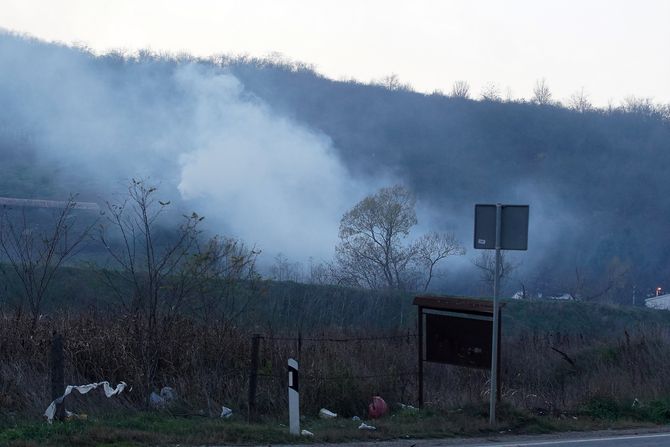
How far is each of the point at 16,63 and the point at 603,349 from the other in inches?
2008

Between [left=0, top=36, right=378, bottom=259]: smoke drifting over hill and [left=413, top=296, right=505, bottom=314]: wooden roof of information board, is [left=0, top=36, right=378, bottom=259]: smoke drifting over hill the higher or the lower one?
the higher one

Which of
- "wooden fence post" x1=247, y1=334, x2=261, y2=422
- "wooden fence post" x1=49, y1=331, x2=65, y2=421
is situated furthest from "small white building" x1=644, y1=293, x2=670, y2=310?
"wooden fence post" x1=49, y1=331, x2=65, y2=421

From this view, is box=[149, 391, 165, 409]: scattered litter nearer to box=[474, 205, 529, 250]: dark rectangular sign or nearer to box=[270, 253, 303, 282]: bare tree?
box=[474, 205, 529, 250]: dark rectangular sign

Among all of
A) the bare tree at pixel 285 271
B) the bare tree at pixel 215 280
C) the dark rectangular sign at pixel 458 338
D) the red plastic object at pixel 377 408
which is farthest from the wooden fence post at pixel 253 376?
the bare tree at pixel 285 271

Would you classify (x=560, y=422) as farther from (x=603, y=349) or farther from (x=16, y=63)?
(x=16, y=63)

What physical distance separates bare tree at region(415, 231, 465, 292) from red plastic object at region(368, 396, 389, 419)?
2334 cm

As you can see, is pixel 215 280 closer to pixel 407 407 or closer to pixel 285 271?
pixel 407 407

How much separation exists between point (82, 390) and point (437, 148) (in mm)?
54170

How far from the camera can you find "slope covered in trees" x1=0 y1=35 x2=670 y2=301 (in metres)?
50.1

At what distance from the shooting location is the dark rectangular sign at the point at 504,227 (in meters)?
12.4

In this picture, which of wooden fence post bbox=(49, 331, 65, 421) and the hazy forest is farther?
the hazy forest

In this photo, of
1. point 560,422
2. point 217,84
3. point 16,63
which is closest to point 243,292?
point 560,422

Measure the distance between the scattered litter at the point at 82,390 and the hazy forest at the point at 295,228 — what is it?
0.25m

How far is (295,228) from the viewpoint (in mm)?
44594
